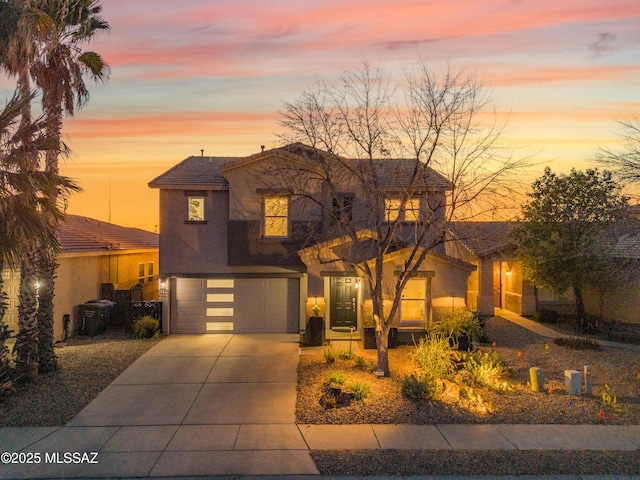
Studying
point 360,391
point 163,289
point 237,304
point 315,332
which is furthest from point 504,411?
point 163,289

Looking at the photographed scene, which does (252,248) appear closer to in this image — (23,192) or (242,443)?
(23,192)

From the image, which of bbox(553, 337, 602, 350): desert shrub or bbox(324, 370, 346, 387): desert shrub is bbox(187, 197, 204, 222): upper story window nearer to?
bbox(324, 370, 346, 387): desert shrub

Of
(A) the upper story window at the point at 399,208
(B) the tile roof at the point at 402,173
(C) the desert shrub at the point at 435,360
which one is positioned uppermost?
(B) the tile roof at the point at 402,173

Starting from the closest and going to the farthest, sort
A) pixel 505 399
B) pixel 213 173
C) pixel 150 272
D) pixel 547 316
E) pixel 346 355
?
1. pixel 505 399
2. pixel 346 355
3. pixel 213 173
4. pixel 547 316
5. pixel 150 272

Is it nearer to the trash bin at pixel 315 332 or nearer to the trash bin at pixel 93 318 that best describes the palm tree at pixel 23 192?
the trash bin at pixel 93 318

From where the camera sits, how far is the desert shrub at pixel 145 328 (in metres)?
16.7

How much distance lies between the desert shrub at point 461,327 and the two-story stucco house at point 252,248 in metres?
1.47

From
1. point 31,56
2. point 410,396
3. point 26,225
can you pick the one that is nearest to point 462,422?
point 410,396

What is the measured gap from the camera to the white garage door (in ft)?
58.5

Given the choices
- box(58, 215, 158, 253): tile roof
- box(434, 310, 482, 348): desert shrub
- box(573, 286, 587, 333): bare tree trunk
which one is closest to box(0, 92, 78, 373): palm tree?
box(58, 215, 158, 253): tile roof

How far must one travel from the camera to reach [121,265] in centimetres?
2178

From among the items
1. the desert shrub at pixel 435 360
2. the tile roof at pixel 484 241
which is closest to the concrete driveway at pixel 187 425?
the desert shrub at pixel 435 360

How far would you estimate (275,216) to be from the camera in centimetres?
1748

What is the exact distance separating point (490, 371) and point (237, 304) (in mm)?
9885
